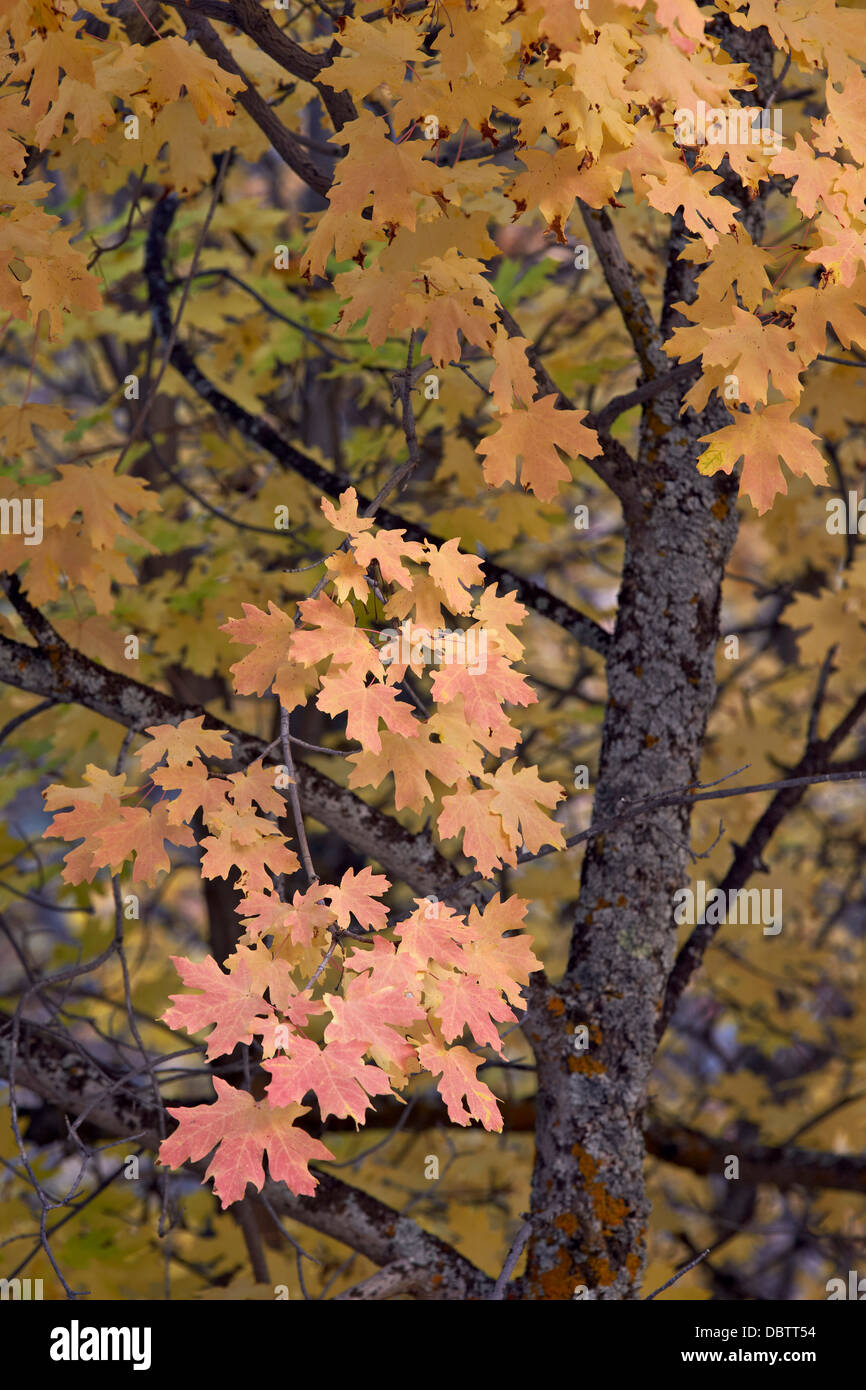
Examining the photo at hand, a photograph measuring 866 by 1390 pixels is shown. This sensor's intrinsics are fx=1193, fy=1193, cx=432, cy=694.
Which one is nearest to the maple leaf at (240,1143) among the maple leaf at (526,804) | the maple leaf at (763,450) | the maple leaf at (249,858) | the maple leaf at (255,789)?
the maple leaf at (249,858)

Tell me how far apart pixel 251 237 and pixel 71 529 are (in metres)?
2.97

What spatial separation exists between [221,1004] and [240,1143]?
0.62 feet

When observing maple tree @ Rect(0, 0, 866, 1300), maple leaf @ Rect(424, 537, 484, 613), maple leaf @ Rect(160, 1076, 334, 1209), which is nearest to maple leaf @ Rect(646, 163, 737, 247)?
maple tree @ Rect(0, 0, 866, 1300)

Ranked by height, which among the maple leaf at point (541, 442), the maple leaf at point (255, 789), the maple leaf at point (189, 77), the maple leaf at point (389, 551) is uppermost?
the maple leaf at point (189, 77)

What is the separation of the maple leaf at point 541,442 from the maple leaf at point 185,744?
722mm

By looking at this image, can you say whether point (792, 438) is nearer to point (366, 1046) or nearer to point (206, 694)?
point (366, 1046)

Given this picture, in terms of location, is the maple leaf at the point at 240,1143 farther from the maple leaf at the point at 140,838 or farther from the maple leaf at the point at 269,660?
the maple leaf at the point at 269,660

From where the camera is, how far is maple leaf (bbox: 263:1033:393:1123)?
1563mm

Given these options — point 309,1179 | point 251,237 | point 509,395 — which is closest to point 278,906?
point 309,1179

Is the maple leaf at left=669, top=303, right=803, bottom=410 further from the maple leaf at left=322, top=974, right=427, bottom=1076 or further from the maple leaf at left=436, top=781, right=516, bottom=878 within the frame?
the maple leaf at left=322, top=974, right=427, bottom=1076

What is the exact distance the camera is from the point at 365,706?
5.90ft

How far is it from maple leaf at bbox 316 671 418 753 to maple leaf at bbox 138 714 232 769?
1.61 ft

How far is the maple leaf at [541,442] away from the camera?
2.23m

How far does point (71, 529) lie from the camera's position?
2.75 metres
